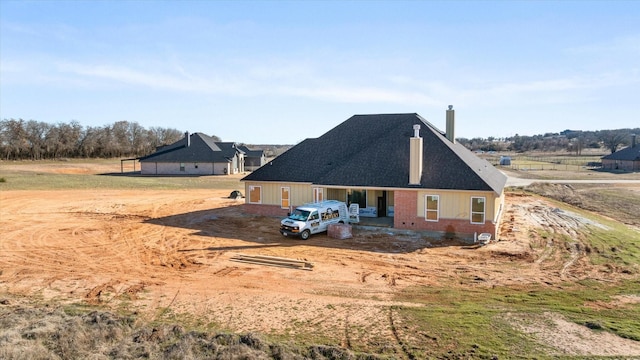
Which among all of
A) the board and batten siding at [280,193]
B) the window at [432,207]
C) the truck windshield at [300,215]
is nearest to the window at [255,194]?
the board and batten siding at [280,193]

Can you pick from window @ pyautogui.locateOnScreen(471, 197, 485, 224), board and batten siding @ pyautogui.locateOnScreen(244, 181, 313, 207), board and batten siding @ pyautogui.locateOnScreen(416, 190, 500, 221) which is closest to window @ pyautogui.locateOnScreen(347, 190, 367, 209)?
board and batten siding @ pyautogui.locateOnScreen(244, 181, 313, 207)

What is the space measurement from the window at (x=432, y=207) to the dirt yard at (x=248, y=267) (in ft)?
6.48

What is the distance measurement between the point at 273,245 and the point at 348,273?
625 centimetres

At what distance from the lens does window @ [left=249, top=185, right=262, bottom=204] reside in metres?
32.9

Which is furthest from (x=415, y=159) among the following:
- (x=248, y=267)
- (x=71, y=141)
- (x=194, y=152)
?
(x=71, y=141)

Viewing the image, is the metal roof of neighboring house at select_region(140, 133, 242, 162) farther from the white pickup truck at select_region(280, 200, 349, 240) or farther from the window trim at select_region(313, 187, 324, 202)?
the white pickup truck at select_region(280, 200, 349, 240)

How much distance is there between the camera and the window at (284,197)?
32.1m

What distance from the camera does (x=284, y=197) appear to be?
106ft

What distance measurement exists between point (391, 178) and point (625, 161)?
254 ft

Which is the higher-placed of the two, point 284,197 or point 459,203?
point 459,203

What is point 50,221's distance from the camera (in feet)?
98.3

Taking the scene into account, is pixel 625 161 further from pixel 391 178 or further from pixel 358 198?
pixel 391 178

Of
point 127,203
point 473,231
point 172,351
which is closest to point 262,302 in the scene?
point 172,351

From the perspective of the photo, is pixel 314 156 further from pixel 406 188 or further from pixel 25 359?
pixel 25 359
